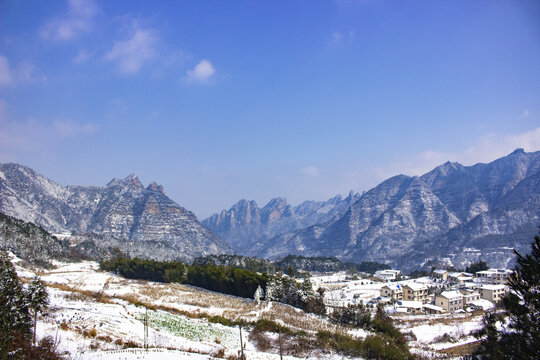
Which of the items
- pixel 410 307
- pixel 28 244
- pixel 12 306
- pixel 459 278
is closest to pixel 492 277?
pixel 459 278

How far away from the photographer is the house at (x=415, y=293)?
72562 mm

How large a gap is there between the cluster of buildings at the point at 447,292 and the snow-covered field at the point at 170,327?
1218 centimetres

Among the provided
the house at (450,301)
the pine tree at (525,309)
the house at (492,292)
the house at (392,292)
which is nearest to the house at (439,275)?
the house at (492,292)

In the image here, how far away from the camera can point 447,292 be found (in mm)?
66812

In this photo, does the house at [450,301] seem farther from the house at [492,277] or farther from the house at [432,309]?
the house at [492,277]

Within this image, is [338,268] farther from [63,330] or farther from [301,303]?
[63,330]

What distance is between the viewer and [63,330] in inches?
951

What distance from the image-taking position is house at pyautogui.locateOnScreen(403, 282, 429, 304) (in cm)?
7256

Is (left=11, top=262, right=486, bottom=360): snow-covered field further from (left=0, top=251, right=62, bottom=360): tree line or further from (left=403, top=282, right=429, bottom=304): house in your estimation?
(left=403, top=282, right=429, bottom=304): house

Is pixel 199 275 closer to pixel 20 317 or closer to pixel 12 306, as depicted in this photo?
pixel 20 317

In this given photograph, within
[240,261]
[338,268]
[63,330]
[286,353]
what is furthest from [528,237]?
[63,330]

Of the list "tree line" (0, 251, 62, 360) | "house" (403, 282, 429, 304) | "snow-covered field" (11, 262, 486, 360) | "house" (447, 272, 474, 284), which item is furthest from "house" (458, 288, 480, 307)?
"tree line" (0, 251, 62, 360)

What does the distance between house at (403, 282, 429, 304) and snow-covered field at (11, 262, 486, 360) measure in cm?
2040

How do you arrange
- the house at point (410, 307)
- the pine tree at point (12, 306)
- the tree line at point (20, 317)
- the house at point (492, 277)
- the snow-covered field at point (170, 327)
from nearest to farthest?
the tree line at point (20, 317) < the pine tree at point (12, 306) < the snow-covered field at point (170, 327) < the house at point (410, 307) < the house at point (492, 277)
